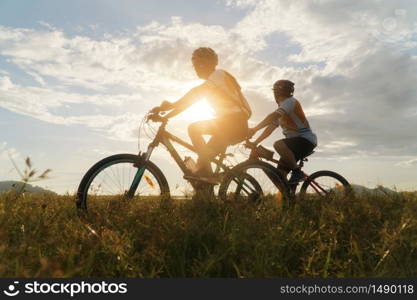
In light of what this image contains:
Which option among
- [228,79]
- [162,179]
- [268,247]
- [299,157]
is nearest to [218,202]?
[162,179]

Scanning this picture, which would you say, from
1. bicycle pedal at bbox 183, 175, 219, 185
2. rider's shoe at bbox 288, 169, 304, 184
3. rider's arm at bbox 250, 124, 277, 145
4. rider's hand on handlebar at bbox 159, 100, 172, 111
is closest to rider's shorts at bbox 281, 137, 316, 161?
rider's shoe at bbox 288, 169, 304, 184

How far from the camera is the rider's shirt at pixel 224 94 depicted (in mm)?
6273

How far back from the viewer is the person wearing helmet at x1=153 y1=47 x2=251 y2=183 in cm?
632

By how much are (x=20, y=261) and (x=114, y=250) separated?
78 centimetres

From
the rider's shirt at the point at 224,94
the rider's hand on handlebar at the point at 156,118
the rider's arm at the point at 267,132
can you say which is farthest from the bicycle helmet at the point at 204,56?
the rider's arm at the point at 267,132

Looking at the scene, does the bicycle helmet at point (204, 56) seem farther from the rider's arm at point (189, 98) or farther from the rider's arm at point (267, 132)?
the rider's arm at point (267, 132)

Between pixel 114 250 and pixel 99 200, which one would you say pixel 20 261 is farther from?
pixel 99 200

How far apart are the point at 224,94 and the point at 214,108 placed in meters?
0.32

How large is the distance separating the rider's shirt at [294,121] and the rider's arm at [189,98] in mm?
2079

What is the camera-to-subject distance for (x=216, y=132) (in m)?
6.58

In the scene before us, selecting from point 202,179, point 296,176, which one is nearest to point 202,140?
point 202,179

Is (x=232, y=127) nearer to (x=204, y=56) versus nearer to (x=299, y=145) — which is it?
(x=204, y=56)

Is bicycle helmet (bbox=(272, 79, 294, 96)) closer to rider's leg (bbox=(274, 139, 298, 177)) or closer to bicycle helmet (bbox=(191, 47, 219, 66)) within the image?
rider's leg (bbox=(274, 139, 298, 177))

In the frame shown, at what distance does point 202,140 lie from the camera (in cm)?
664
